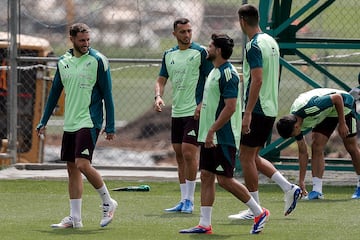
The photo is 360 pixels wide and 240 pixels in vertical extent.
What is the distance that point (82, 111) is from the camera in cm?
1074

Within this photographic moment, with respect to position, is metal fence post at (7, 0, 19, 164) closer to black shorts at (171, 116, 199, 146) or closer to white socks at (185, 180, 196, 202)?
black shorts at (171, 116, 199, 146)

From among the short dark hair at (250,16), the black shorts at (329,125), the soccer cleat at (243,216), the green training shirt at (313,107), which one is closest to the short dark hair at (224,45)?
Result: the short dark hair at (250,16)

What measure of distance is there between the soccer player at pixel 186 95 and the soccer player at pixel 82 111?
1.45m

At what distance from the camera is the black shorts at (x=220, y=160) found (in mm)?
10180

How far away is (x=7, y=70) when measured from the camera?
1711 cm

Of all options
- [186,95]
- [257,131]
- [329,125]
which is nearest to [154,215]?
[186,95]

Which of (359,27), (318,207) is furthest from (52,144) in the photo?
(318,207)

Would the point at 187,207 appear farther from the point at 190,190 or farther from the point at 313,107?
the point at 313,107

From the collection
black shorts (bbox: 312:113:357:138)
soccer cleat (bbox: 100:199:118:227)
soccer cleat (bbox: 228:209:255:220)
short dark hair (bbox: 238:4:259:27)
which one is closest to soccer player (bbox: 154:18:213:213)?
soccer cleat (bbox: 228:209:255:220)

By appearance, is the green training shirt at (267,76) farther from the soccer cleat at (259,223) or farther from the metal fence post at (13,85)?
the metal fence post at (13,85)

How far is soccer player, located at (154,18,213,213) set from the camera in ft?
40.2

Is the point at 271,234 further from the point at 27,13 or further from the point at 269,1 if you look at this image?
the point at 27,13

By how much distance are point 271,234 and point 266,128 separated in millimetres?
1448

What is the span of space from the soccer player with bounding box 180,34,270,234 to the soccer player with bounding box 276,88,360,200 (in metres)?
1.92
